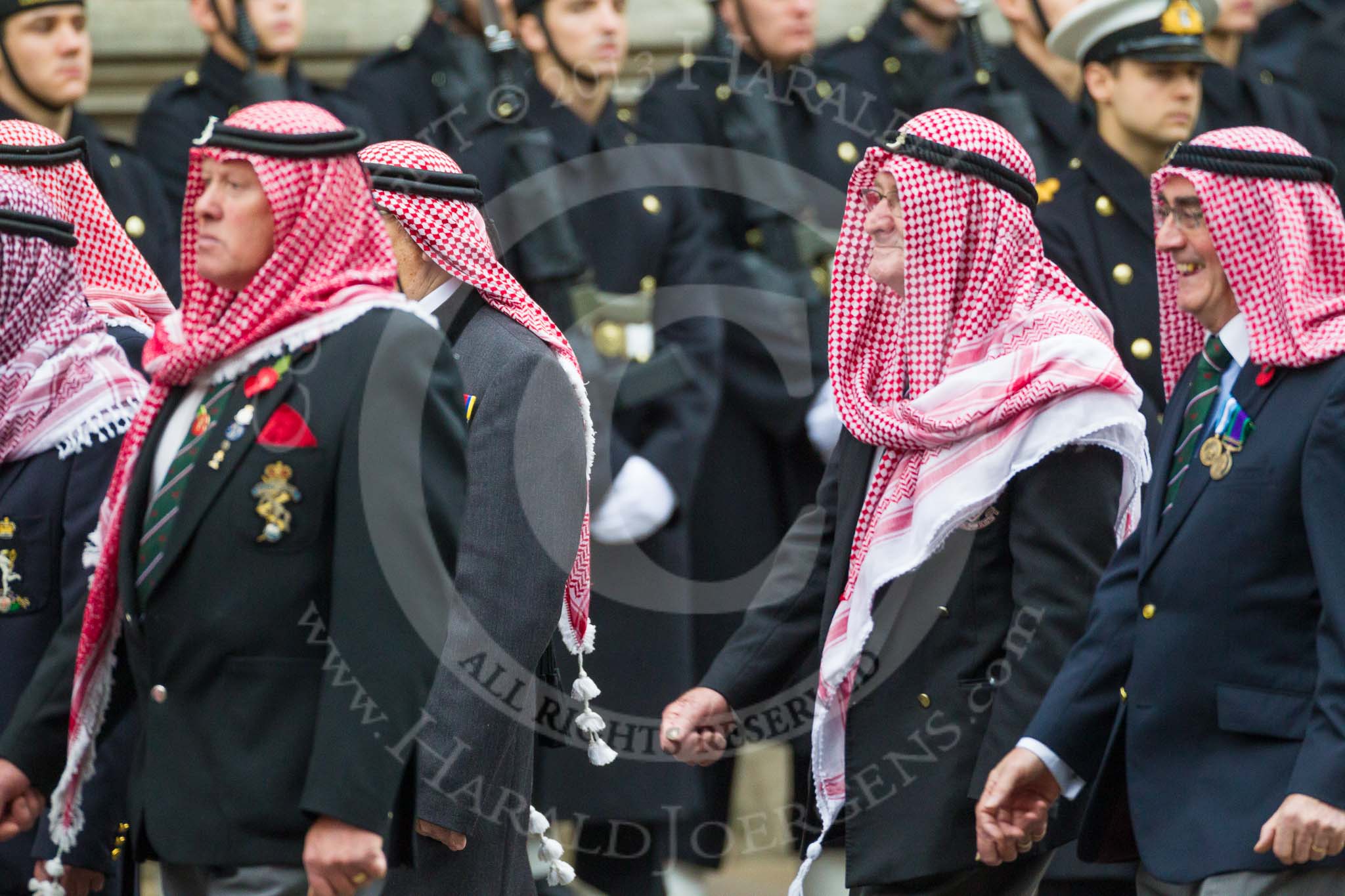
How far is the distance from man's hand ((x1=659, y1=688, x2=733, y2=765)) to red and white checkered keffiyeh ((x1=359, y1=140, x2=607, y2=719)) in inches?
11.8

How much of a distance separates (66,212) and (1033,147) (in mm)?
2985

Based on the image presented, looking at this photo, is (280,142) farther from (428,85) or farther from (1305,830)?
(428,85)

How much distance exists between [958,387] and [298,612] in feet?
4.40

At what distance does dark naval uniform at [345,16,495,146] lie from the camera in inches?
279

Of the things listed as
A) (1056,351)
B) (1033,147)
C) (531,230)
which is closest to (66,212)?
(531,230)

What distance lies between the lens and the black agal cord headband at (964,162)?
4453 mm

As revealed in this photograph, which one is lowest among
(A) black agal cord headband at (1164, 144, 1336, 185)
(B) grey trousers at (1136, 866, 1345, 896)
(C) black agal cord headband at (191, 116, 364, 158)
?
(B) grey trousers at (1136, 866, 1345, 896)

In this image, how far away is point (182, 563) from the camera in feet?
12.2

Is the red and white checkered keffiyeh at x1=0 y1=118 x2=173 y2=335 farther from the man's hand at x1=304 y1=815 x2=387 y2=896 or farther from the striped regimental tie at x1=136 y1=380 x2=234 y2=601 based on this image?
the man's hand at x1=304 y1=815 x2=387 y2=896

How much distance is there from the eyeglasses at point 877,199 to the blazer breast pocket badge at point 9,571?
1737 millimetres

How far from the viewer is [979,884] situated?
4328 mm

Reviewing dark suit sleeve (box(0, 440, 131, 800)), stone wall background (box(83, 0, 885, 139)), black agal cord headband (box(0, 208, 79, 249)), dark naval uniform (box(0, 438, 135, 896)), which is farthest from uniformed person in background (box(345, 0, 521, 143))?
dark suit sleeve (box(0, 440, 131, 800))

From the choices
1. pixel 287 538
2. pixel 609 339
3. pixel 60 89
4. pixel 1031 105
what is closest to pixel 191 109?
pixel 60 89

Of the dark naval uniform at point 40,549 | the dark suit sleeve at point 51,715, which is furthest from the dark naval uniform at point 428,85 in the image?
the dark suit sleeve at point 51,715
